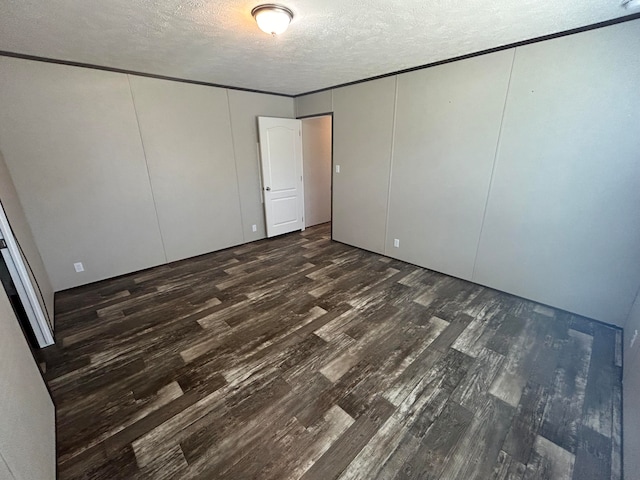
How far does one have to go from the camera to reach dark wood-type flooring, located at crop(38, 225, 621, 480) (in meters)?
1.38

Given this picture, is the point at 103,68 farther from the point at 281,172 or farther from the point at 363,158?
the point at 363,158

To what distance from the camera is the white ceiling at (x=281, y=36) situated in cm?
173

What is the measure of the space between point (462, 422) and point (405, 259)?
2.38 meters

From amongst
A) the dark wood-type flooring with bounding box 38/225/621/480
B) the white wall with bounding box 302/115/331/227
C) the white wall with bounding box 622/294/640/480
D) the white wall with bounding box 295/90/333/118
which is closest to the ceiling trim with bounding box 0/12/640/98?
the white wall with bounding box 295/90/333/118

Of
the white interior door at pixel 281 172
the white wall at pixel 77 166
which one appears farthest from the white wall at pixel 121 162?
the white interior door at pixel 281 172

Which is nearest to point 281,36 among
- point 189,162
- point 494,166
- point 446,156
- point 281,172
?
point 446,156

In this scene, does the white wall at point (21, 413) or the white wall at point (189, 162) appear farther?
the white wall at point (189, 162)

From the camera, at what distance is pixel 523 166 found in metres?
2.56

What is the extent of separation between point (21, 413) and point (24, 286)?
4.79ft

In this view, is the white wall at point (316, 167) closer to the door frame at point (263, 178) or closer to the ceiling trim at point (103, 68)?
the door frame at point (263, 178)

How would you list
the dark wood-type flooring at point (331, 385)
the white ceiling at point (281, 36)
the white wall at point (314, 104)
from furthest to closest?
the white wall at point (314, 104) → the white ceiling at point (281, 36) → the dark wood-type flooring at point (331, 385)

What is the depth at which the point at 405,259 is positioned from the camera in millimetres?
3758

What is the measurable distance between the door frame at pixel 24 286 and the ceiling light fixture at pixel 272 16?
2393 millimetres

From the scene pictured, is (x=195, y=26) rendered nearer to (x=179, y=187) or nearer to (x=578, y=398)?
(x=179, y=187)
